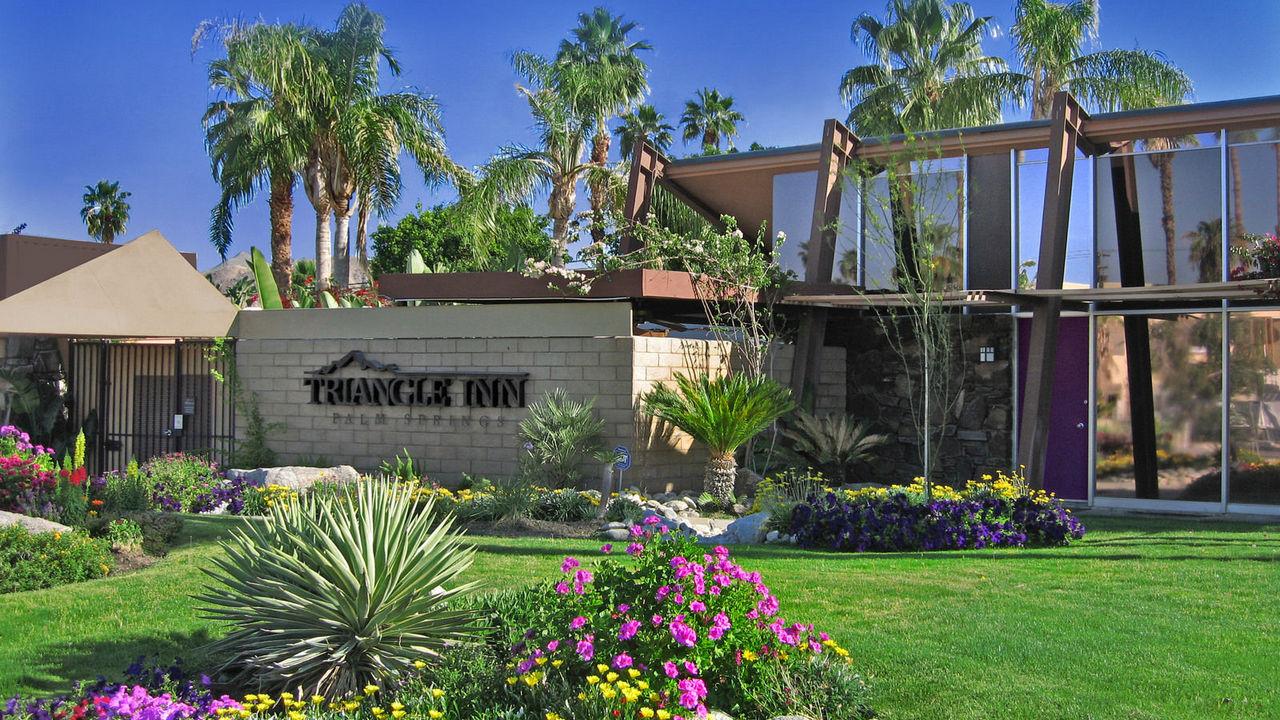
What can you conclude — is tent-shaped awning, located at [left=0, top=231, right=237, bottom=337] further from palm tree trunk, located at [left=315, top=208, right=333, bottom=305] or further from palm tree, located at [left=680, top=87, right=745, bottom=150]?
palm tree, located at [left=680, top=87, right=745, bottom=150]

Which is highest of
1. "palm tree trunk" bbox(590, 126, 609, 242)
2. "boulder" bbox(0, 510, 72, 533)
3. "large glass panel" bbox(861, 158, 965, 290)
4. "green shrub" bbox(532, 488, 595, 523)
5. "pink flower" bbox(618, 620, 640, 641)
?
"palm tree trunk" bbox(590, 126, 609, 242)

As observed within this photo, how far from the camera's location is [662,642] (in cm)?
527

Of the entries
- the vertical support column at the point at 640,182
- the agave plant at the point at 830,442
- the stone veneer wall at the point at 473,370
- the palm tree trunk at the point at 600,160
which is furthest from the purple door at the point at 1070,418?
the palm tree trunk at the point at 600,160

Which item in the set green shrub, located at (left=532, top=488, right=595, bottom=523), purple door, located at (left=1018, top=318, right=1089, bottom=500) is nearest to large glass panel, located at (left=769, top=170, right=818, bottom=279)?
purple door, located at (left=1018, top=318, right=1089, bottom=500)

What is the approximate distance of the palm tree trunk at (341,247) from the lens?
30.8m

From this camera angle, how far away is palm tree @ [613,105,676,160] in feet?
125

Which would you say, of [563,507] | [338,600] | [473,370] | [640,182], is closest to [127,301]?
[473,370]

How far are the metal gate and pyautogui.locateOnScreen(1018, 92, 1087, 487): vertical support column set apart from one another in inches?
467

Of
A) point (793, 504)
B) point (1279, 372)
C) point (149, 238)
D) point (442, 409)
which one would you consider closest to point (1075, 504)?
point (1279, 372)

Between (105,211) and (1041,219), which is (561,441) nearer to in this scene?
(1041,219)

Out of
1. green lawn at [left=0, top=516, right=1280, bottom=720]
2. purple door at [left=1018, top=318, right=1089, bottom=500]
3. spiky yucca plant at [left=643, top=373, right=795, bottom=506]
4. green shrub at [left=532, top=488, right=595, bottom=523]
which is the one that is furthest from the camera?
purple door at [left=1018, top=318, right=1089, bottom=500]

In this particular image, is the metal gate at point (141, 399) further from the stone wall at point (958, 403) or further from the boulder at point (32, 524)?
the stone wall at point (958, 403)

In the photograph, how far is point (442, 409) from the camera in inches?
607

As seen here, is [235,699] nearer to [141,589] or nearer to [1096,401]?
[141,589]
